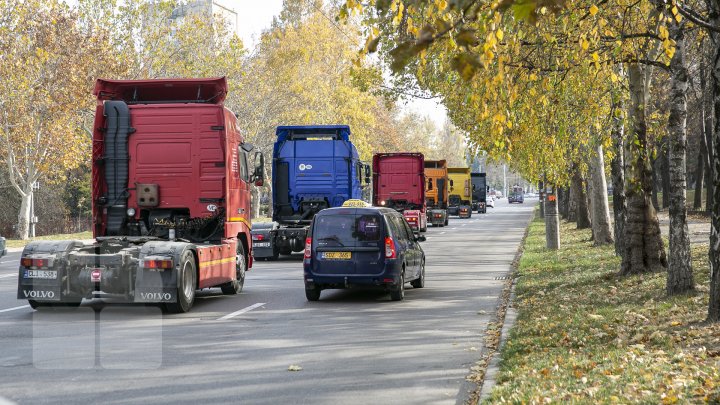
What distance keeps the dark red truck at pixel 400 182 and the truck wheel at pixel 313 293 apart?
28.3 metres

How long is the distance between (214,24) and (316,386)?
4900 cm

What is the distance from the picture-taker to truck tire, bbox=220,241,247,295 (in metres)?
17.7

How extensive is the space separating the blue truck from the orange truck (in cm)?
2610

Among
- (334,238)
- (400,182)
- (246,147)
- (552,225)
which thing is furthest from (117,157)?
(400,182)

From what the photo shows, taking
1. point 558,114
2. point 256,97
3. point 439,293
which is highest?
point 256,97

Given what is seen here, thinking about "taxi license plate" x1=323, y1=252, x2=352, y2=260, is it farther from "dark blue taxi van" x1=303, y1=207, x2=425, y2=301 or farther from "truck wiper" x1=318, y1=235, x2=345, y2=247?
"truck wiper" x1=318, y1=235, x2=345, y2=247

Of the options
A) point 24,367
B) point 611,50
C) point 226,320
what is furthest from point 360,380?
point 611,50

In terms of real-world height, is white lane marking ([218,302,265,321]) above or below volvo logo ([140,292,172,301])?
below

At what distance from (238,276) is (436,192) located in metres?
38.2

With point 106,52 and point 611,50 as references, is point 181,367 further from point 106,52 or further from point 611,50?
point 106,52

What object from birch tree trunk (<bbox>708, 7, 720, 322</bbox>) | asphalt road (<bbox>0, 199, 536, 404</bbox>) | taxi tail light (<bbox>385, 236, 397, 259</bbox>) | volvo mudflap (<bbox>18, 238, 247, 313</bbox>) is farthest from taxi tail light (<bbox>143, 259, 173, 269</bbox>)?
birch tree trunk (<bbox>708, 7, 720, 322</bbox>)

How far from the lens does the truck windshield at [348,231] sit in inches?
642

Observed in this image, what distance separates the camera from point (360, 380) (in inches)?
352

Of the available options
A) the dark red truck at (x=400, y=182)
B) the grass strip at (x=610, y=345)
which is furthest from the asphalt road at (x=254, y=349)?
the dark red truck at (x=400, y=182)
